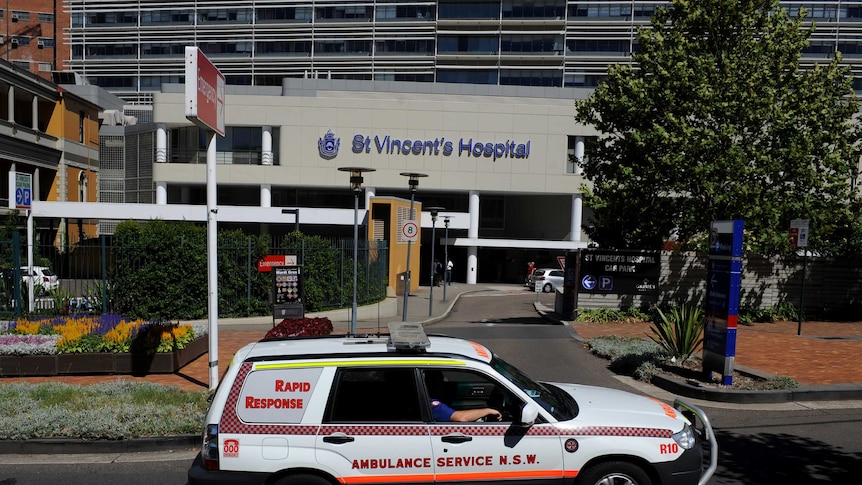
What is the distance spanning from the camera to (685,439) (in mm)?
5129

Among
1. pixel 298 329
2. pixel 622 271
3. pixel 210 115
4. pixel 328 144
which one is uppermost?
pixel 328 144

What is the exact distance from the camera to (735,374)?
1052cm

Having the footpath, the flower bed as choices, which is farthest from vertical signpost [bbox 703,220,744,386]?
the flower bed

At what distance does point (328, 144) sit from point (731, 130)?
95.9ft

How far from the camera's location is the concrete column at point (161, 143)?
1689 inches

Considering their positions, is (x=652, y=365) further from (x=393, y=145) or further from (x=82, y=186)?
(x=82, y=186)

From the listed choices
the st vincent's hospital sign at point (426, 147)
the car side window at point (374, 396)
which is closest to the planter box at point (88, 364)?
the car side window at point (374, 396)

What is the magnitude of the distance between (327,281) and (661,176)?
34.4 feet

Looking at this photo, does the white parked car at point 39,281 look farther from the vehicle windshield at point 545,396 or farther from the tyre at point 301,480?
the vehicle windshield at point 545,396

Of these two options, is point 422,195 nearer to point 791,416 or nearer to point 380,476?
point 791,416

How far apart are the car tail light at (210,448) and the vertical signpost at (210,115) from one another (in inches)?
173

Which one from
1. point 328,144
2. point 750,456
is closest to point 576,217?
point 328,144

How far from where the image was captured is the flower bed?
10.8m

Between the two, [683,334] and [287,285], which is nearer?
[683,334]
